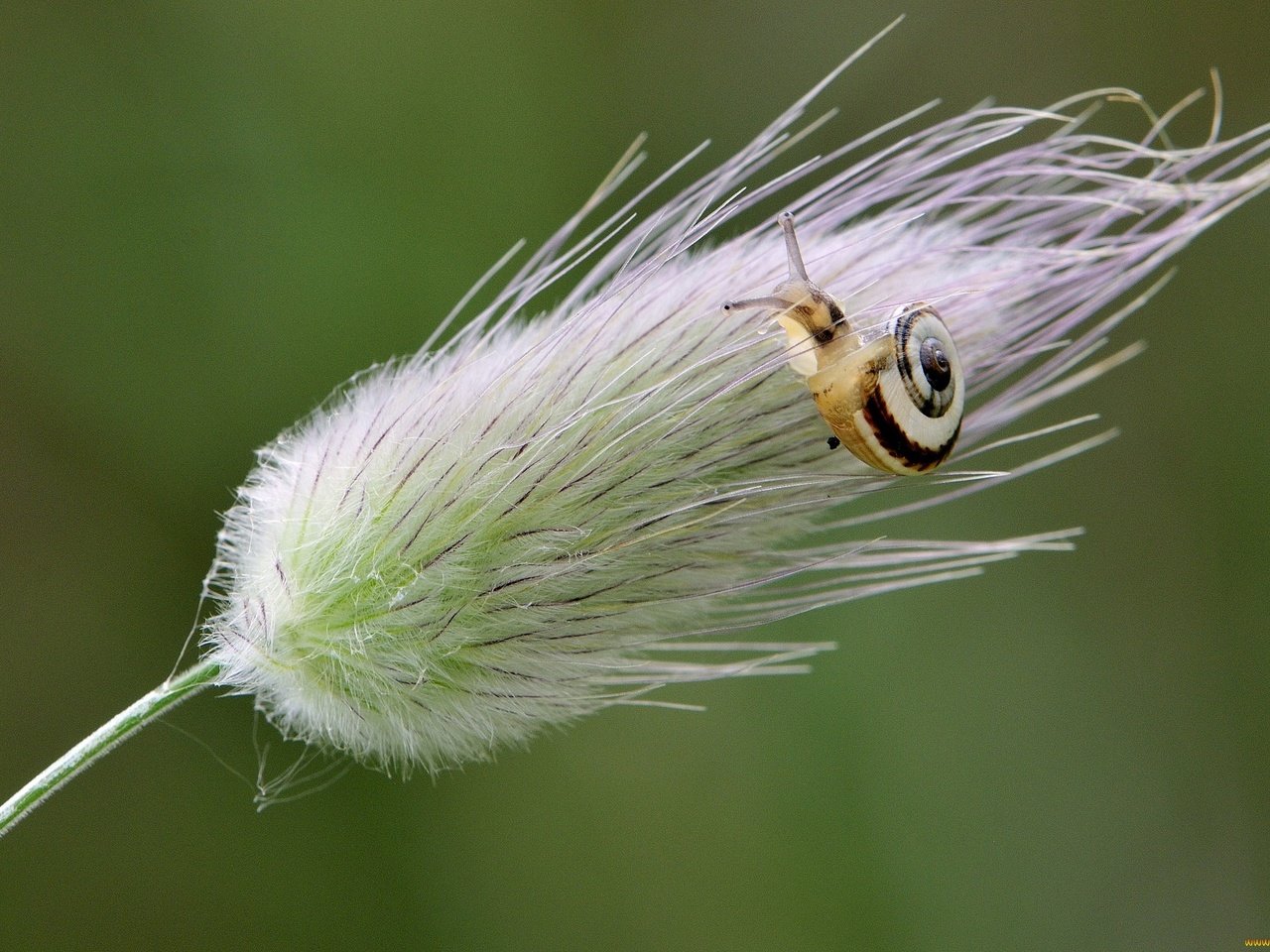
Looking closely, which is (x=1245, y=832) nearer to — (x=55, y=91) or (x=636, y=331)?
(x=636, y=331)

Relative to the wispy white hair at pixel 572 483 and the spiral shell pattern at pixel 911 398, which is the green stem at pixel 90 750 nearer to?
the wispy white hair at pixel 572 483

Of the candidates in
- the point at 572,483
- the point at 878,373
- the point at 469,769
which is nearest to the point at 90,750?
the point at 572,483

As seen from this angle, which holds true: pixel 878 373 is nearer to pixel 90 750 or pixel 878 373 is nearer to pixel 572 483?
pixel 572 483

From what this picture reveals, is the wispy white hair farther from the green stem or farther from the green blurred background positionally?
the green blurred background

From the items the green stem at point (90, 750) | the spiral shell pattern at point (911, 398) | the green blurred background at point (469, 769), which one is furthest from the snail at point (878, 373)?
the green blurred background at point (469, 769)

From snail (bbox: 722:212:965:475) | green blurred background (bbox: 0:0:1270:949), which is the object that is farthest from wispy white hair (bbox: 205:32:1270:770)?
green blurred background (bbox: 0:0:1270:949)

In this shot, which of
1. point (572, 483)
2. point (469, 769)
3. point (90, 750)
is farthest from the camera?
point (469, 769)
